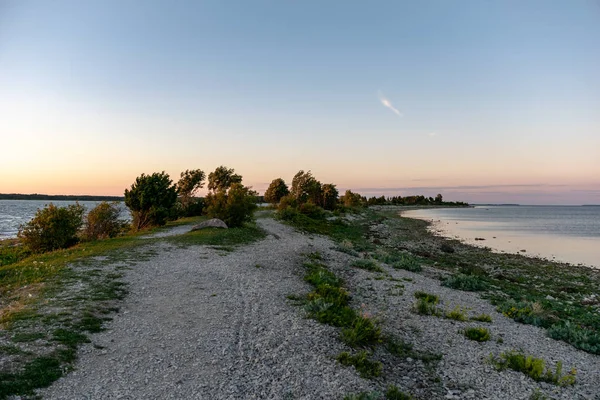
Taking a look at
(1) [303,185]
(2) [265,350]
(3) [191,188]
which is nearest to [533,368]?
(2) [265,350]

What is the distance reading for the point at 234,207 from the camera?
33375 millimetres

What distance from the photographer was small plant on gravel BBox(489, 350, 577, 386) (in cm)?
891

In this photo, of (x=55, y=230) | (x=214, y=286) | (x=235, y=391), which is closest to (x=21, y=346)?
(x=235, y=391)

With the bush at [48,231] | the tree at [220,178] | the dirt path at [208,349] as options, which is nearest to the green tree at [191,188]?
the tree at [220,178]

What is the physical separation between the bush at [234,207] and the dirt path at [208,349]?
1846 cm

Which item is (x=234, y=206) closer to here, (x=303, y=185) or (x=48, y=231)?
(x=48, y=231)

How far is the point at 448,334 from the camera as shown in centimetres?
1148

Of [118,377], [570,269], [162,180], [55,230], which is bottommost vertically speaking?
[570,269]

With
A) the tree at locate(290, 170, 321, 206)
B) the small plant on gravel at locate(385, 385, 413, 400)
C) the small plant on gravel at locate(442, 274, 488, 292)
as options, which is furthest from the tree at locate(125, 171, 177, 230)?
the tree at locate(290, 170, 321, 206)

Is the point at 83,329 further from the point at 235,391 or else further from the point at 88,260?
the point at 88,260

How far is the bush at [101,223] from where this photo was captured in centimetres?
2655

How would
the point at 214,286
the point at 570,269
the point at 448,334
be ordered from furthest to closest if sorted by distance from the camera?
the point at 570,269 → the point at 214,286 → the point at 448,334

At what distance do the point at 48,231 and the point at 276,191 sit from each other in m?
59.8

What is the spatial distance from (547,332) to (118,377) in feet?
43.9
